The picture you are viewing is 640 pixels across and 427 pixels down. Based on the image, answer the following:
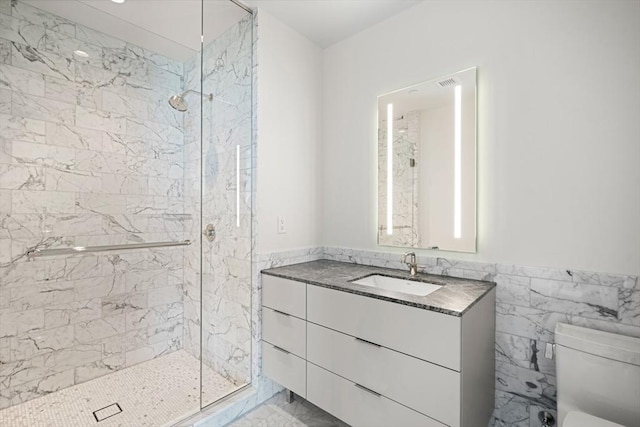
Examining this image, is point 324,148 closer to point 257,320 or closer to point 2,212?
point 257,320

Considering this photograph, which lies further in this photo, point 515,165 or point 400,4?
point 400,4

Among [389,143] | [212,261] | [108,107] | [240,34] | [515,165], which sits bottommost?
[212,261]

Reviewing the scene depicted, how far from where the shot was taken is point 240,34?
210 cm

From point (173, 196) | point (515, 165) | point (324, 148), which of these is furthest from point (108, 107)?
point (515, 165)

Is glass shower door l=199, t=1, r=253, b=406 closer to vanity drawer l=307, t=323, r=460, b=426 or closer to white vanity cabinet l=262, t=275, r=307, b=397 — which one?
white vanity cabinet l=262, t=275, r=307, b=397

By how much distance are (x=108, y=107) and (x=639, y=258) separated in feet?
11.0

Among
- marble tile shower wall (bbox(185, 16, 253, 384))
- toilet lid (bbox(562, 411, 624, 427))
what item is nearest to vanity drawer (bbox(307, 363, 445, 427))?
toilet lid (bbox(562, 411, 624, 427))

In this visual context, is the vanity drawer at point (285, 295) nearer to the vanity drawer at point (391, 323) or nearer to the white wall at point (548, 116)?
the vanity drawer at point (391, 323)

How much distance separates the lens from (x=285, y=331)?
1.87m

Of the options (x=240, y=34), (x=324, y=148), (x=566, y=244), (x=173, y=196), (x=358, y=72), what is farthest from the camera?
(x=173, y=196)

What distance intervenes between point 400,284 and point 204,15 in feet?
7.09

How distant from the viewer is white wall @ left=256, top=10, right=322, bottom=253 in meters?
2.05

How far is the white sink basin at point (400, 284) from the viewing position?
172cm

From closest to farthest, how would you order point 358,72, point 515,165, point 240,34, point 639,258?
point 639,258 < point 515,165 < point 240,34 < point 358,72
